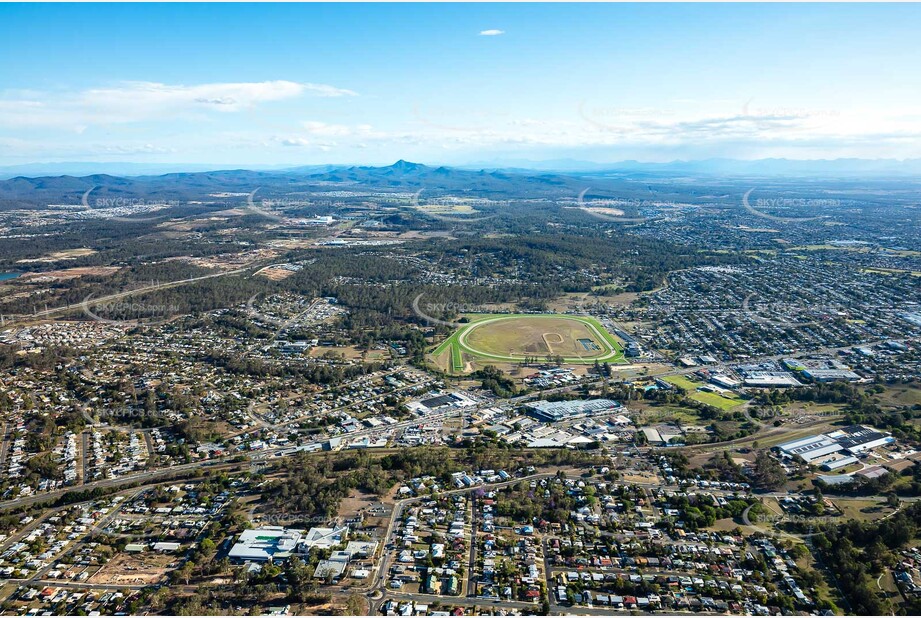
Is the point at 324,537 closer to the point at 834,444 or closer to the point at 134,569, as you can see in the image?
the point at 134,569

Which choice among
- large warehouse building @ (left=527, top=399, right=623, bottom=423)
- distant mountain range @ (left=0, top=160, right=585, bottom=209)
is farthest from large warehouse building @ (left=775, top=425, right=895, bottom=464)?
distant mountain range @ (left=0, top=160, right=585, bottom=209)

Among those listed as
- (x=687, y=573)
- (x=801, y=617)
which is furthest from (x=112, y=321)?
(x=801, y=617)

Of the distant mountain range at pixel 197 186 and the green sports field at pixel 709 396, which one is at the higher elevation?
the distant mountain range at pixel 197 186

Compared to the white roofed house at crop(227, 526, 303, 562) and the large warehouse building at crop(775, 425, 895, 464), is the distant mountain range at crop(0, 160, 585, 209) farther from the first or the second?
the white roofed house at crop(227, 526, 303, 562)

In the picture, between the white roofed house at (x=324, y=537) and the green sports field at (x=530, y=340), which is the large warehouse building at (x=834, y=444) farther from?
the white roofed house at (x=324, y=537)

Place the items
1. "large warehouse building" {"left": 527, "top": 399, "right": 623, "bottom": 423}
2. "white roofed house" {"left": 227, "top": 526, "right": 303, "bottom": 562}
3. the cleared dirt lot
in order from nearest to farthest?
the cleared dirt lot → "white roofed house" {"left": 227, "top": 526, "right": 303, "bottom": 562} → "large warehouse building" {"left": 527, "top": 399, "right": 623, "bottom": 423}

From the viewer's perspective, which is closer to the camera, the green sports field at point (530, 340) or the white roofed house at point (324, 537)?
the white roofed house at point (324, 537)

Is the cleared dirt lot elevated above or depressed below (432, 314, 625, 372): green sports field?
below

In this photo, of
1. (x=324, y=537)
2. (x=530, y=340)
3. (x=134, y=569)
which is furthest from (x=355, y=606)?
(x=530, y=340)

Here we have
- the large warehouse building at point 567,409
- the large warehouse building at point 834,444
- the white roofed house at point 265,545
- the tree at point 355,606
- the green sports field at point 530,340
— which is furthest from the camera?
the green sports field at point 530,340

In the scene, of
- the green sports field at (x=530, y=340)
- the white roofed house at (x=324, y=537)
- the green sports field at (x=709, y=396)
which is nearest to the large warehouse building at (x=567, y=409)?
the green sports field at (x=709, y=396)
